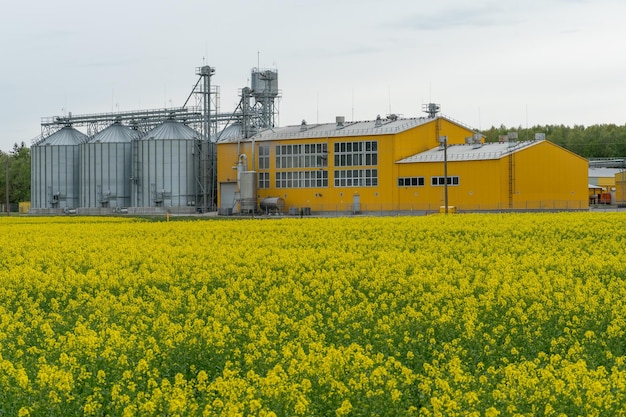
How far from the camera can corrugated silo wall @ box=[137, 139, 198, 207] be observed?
92500mm

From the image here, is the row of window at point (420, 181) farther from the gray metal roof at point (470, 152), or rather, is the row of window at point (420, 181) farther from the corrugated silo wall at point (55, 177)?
the corrugated silo wall at point (55, 177)

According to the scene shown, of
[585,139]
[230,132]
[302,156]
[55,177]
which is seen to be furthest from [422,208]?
[585,139]

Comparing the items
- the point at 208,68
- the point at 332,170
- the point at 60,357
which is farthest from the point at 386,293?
the point at 208,68

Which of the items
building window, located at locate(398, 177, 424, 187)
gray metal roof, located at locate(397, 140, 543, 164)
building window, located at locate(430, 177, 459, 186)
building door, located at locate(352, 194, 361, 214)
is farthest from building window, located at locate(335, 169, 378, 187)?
building window, located at locate(430, 177, 459, 186)

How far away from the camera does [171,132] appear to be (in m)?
95.1

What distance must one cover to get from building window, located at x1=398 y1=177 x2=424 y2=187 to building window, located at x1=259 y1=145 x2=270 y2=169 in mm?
15123

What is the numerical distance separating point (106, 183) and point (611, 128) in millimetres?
115439

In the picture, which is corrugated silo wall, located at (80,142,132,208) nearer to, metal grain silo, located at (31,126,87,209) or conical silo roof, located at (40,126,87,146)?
metal grain silo, located at (31,126,87,209)

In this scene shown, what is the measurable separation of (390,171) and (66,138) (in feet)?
139

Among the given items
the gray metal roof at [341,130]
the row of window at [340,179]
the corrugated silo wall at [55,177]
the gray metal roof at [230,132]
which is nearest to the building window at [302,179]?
the row of window at [340,179]

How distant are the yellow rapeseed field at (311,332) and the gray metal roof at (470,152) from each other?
48.0 meters

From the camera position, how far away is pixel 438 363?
41.5 feet

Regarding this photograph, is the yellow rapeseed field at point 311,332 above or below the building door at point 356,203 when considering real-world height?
below

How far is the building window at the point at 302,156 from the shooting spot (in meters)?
85.3
